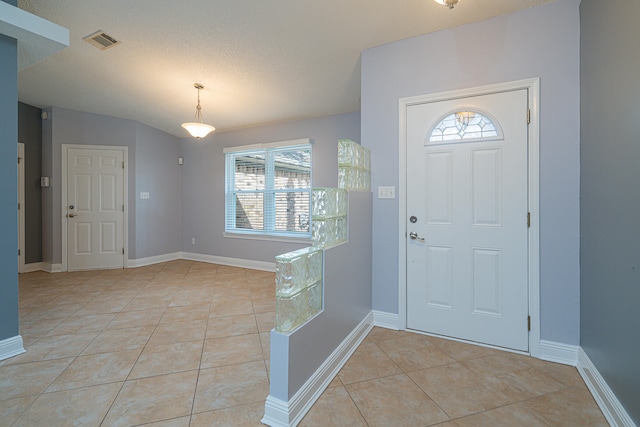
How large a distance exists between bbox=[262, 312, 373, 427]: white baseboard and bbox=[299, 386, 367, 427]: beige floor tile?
0.03 meters

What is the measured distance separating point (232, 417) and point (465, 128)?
8.06 feet

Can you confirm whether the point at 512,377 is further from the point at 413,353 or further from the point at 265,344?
the point at 265,344

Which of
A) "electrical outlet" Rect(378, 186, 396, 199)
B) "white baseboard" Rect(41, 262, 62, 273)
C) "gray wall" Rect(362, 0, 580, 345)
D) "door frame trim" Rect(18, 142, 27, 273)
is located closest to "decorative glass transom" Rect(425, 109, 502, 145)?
"gray wall" Rect(362, 0, 580, 345)

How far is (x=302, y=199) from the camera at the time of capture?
4375 mm

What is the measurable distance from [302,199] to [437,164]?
8.06 ft

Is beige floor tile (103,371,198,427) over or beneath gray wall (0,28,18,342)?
beneath

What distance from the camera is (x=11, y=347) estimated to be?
6.43 feet

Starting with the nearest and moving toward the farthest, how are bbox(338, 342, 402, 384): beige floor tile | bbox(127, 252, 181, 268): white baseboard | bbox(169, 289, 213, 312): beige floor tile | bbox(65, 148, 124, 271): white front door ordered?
bbox(338, 342, 402, 384): beige floor tile
bbox(169, 289, 213, 312): beige floor tile
bbox(65, 148, 124, 271): white front door
bbox(127, 252, 181, 268): white baseboard

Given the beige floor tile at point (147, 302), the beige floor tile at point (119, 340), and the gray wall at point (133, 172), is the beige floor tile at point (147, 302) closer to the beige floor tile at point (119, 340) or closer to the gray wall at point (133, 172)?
the beige floor tile at point (119, 340)

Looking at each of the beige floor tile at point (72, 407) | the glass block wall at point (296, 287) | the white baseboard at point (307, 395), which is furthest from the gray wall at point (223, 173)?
the beige floor tile at point (72, 407)

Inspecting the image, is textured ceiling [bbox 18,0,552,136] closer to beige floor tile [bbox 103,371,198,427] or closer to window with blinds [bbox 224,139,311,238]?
window with blinds [bbox 224,139,311,238]

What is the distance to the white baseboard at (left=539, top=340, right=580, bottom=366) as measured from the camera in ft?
6.12

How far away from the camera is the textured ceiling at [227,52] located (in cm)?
213

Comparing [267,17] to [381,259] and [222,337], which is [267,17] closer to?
[381,259]
